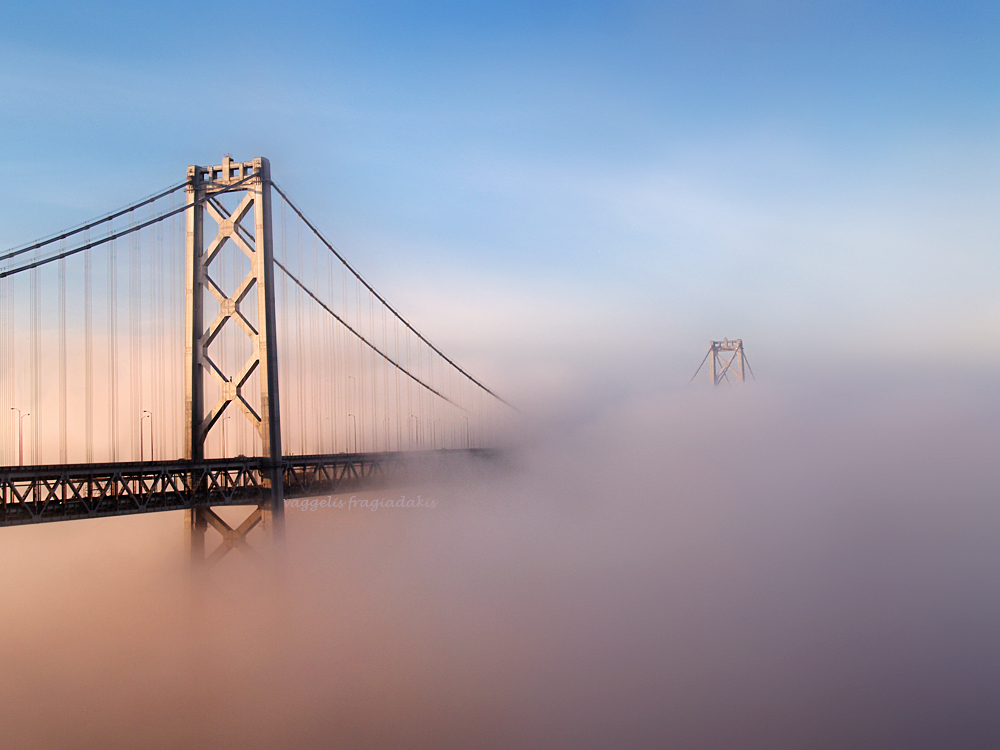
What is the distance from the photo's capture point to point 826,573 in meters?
46.9

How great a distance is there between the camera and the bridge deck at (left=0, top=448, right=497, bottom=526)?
22.9 meters

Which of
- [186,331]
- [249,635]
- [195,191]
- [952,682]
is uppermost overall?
[195,191]

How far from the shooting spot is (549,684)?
28094mm

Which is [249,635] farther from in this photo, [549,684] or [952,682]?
[952,682]

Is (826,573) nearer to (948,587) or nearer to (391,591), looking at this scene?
(948,587)

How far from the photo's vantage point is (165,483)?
27234 millimetres

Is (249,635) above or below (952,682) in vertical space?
above

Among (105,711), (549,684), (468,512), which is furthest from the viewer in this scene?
(468,512)

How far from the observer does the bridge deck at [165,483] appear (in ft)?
75.1

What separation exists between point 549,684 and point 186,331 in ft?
60.3

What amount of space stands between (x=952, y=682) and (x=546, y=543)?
80.2 ft

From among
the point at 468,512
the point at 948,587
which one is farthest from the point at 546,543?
the point at 948,587

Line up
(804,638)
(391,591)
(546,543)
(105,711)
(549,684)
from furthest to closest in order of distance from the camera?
1. (546,543)
2. (391,591)
3. (804,638)
4. (549,684)
5. (105,711)

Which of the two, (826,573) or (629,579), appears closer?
(629,579)
